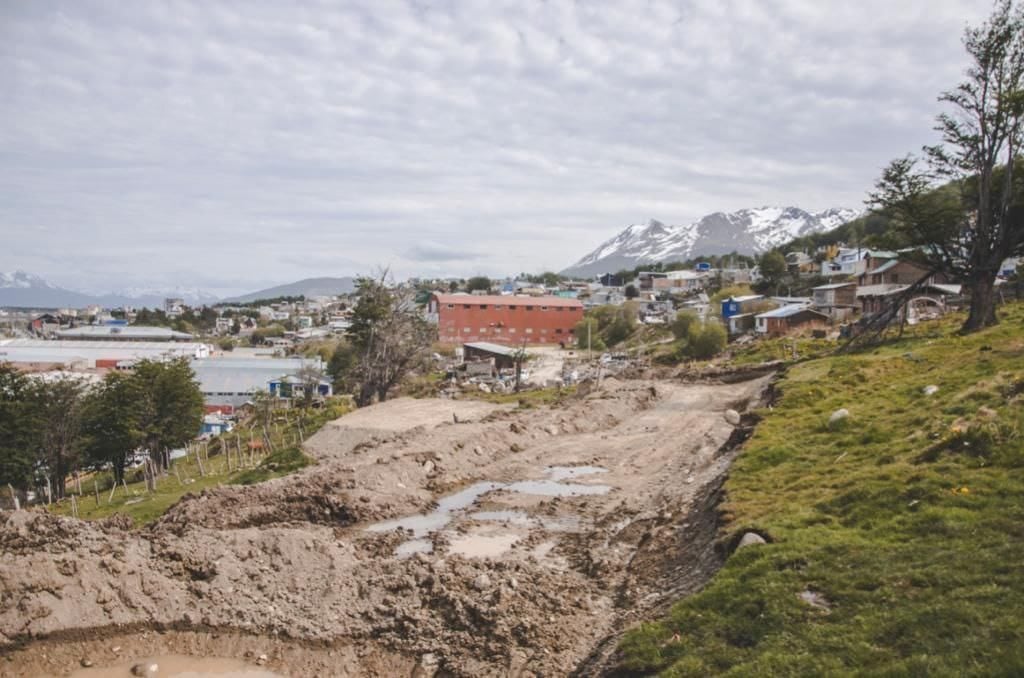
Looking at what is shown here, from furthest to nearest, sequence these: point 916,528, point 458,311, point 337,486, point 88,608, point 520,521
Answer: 1. point 458,311
2. point 337,486
3. point 520,521
4. point 88,608
5. point 916,528

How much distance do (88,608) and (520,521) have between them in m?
9.66

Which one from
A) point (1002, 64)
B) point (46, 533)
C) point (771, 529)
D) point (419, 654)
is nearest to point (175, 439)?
point (46, 533)

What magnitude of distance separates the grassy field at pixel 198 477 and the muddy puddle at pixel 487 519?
7164 mm

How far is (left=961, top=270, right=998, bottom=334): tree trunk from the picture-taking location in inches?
1224

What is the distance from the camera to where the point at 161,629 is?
450 inches

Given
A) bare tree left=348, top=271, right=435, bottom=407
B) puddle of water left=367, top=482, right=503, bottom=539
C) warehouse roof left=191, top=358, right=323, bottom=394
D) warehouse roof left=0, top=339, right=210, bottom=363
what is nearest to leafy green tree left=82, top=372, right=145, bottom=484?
bare tree left=348, top=271, right=435, bottom=407

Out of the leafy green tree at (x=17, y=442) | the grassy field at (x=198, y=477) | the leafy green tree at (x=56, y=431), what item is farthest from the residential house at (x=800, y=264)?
the leafy green tree at (x=17, y=442)

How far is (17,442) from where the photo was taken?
35.7 meters

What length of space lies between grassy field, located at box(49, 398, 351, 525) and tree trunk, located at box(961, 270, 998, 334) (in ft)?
97.8

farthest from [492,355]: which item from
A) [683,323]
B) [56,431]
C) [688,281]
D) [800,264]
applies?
[688,281]

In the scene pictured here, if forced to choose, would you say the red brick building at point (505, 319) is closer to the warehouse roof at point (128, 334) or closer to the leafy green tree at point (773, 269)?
the leafy green tree at point (773, 269)

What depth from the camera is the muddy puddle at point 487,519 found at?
15648 millimetres

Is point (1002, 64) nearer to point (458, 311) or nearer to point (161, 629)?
point (161, 629)

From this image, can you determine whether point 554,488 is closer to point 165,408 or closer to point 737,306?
point 165,408
